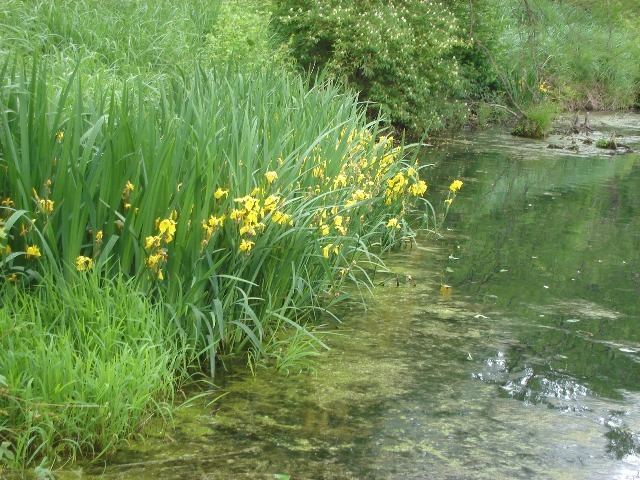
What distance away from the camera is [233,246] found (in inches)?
167

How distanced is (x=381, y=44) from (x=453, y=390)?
1039 centimetres

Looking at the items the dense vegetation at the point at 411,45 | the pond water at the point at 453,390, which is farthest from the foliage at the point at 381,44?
the pond water at the point at 453,390

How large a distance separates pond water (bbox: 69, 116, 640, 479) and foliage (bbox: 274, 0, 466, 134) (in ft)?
22.8

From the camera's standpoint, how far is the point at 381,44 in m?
13.9

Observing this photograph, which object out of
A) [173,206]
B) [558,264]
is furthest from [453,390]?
[558,264]

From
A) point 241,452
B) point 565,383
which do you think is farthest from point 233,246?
point 565,383

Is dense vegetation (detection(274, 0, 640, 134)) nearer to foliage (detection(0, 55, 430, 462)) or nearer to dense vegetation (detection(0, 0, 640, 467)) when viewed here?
dense vegetation (detection(0, 0, 640, 467))

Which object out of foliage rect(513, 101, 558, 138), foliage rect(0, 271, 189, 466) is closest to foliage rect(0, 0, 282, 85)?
foliage rect(0, 271, 189, 466)

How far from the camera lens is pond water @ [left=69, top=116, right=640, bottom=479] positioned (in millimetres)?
3393

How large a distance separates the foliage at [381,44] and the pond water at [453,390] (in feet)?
22.8

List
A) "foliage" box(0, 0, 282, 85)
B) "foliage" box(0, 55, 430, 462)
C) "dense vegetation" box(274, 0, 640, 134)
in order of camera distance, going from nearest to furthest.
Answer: "foliage" box(0, 55, 430, 462) < "foliage" box(0, 0, 282, 85) < "dense vegetation" box(274, 0, 640, 134)

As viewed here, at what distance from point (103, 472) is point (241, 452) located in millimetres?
525

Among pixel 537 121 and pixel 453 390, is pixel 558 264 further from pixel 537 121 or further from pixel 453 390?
pixel 537 121

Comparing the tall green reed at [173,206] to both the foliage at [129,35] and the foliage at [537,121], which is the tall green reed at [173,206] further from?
the foliage at [537,121]
